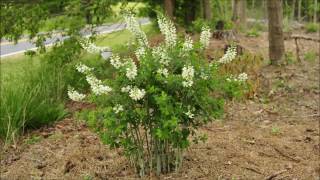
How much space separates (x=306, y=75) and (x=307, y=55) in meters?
1.61

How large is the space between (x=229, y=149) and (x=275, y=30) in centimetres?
455

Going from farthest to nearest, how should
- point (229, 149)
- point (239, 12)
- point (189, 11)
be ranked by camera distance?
point (239, 12) → point (189, 11) → point (229, 149)

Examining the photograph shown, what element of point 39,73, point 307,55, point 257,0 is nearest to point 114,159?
point 39,73

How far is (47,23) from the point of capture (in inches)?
380

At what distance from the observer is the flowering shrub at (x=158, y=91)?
4434mm

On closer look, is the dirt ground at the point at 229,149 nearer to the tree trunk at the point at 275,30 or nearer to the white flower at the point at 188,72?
the white flower at the point at 188,72

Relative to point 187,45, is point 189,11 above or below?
below

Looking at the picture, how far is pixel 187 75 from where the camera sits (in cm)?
435

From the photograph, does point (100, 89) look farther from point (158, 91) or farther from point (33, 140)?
point (33, 140)

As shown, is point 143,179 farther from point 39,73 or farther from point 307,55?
point 307,55

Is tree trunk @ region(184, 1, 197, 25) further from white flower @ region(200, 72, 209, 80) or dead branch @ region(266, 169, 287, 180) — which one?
white flower @ region(200, 72, 209, 80)

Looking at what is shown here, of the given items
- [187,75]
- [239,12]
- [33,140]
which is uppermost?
[187,75]

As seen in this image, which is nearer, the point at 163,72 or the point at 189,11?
the point at 163,72

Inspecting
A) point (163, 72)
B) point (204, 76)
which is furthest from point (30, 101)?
point (204, 76)
